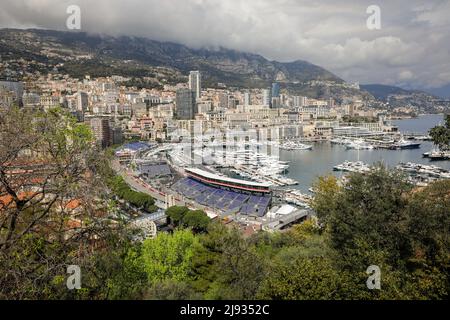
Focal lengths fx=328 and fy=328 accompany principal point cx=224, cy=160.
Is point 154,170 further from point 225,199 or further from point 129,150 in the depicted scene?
point 225,199

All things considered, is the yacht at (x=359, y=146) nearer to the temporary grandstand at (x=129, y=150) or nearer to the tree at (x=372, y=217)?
the temporary grandstand at (x=129, y=150)

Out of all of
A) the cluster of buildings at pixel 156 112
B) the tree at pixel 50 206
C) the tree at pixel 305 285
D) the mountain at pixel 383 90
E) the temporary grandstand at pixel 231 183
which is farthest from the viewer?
the mountain at pixel 383 90

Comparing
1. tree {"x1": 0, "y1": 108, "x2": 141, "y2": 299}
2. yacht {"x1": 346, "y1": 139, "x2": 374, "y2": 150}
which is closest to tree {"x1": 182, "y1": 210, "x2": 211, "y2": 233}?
tree {"x1": 0, "y1": 108, "x2": 141, "y2": 299}

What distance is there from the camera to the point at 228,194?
645 inches

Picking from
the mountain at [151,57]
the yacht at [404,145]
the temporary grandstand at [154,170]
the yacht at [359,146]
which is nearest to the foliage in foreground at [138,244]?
the temporary grandstand at [154,170]

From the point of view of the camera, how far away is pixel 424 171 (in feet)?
69.9

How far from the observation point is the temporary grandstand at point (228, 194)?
14.7 metres

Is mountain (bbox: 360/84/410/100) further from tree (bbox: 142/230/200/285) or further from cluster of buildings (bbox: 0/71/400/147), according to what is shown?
Result: tree (bbox: 142/230/200/285)

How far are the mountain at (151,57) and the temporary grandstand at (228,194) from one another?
146 ft

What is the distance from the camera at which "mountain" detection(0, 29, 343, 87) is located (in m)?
58.8

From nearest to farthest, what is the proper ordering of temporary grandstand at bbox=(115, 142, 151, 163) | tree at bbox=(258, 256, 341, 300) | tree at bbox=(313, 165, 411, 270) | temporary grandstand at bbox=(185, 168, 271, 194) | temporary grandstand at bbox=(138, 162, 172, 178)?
tree at bbox=(258, 256, 341, 300)
tree at bbox=(313, 165, 411, 270)
temporary grandstand at bbox=(185, 168, 271, 194)
temporary grandstand at bbox=(138, 162, 172, 178)
temporary grandstand at bbox=(115, 142, 151, 163)

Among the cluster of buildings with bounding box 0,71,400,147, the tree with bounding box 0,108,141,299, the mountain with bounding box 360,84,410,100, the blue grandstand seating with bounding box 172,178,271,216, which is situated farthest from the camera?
the mountain with bounding box 360,84,410,100

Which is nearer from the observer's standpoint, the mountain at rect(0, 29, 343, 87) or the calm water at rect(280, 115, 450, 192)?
the calm water at rect(280, 115, 450, 192)

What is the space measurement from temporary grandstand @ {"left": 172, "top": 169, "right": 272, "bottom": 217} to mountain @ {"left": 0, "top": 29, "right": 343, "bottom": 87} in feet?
146
